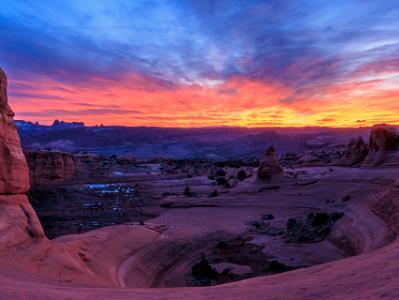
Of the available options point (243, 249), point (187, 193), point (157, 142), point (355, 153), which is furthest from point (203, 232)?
point (157, 142)

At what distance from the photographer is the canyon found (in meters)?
8.59

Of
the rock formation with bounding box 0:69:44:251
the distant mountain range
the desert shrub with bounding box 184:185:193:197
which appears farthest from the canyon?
the distant mountain range

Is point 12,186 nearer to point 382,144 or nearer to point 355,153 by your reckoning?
point 382,144

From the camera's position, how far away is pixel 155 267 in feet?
65.2

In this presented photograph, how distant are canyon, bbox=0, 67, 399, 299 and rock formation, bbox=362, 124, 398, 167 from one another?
0.10 m

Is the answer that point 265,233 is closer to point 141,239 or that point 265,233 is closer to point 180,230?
point 180,230

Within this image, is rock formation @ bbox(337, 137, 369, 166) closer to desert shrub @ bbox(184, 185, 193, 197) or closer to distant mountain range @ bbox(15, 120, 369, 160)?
desert shrub @ bbox(184, 185, 193, 197)

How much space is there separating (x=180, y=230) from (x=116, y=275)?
32.8ft

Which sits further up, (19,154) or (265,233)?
(19,154)

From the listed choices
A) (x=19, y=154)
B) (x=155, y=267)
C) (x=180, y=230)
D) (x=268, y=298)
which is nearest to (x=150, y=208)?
(x=180, y=230)

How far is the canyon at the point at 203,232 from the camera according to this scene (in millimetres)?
8594

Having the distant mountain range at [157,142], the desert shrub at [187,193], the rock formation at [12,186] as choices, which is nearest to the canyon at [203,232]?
the rock formation at [12,186]

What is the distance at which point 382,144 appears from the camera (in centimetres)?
3491

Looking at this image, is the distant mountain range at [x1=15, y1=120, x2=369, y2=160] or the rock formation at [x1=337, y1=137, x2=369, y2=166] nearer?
the rock formation at [x1=337, y1=137, x2=369, y2=166]
